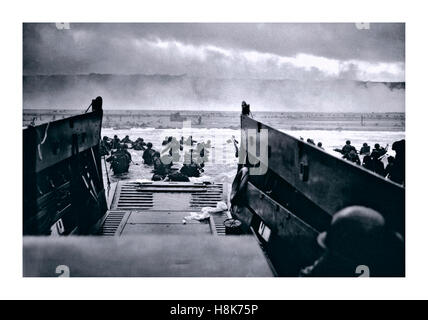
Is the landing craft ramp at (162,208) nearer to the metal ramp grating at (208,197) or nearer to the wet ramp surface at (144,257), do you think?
the metal ramp grating at (208,197)

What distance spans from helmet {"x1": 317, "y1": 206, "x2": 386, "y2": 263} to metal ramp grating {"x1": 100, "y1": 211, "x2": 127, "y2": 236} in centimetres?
328

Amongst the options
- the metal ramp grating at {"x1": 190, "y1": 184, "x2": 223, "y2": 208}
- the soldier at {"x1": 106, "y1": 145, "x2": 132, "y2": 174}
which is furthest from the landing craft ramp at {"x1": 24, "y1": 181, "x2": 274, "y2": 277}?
the soldier at {"x1": 106, "y1": 145, "x2": 132, "y2": 174}

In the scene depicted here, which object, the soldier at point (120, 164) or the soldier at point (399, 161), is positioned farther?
the soldier at point (120, 164)

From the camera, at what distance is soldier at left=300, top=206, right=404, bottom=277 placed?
88.7 inches

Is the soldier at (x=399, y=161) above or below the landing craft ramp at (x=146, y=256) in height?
above

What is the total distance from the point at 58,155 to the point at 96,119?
1.75 m

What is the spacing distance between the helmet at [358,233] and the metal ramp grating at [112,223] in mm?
3284

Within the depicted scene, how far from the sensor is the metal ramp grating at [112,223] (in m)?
4.98

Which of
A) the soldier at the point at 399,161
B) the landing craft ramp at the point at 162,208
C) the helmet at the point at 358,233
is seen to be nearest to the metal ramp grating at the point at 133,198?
the landing craft ramp at the point at 162,208

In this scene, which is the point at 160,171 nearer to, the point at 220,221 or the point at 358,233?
the point at 220,221

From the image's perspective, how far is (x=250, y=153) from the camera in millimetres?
5617

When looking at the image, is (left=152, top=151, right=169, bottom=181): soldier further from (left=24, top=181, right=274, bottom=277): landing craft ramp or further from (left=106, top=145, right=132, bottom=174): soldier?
(left=24, top=181, right=274, bottom=277): landing craft ramp

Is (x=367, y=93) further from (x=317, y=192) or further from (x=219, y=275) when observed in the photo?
(x=219, y=275)

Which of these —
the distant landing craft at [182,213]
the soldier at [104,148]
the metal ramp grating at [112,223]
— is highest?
the soldier at [104,148]
